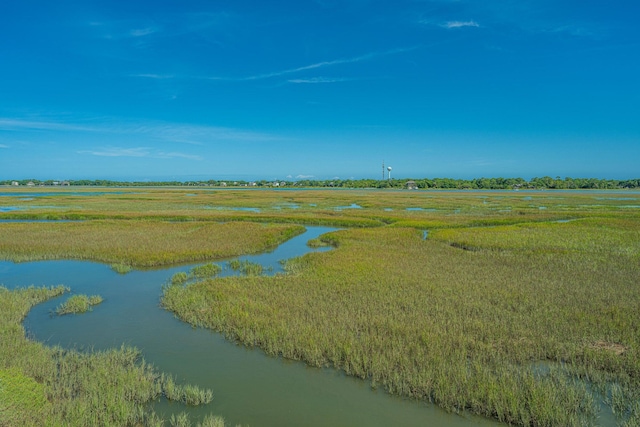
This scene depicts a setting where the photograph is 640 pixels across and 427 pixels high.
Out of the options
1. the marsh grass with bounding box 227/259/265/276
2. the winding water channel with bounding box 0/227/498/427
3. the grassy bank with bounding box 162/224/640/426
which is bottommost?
the winding water channel with bounding box 0/227/498/427

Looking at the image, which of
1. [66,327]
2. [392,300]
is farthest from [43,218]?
[392,300]

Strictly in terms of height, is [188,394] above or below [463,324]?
below

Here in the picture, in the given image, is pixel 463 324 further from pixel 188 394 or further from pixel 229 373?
pixel 188 394

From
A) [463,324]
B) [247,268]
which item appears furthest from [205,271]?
[463,324]

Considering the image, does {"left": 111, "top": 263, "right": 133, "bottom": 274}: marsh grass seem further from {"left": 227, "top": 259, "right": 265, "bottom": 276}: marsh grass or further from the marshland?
{"left": 227, "top": 259, "right": 265, "bottom": 276}: marsh grass

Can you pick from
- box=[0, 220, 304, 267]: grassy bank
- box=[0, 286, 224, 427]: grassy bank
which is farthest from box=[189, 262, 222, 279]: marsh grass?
box=[0, 286, 224, 427]: grassy bank

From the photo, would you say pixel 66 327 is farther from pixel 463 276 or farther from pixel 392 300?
pixel 463 276
